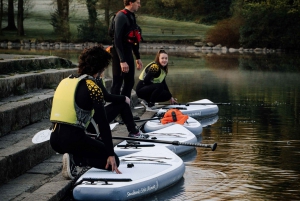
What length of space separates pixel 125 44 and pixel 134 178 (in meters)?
3.94

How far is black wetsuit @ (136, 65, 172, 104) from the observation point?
16312 millimetres

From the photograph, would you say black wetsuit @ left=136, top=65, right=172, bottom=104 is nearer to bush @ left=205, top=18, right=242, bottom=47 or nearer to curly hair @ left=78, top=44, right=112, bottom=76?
curly hair @ left=78, top=44, right=112, bottom=76

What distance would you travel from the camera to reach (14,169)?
8.93m

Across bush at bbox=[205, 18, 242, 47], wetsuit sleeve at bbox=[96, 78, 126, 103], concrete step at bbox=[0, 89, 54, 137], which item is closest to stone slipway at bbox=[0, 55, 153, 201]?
concrete step at bbox=[0, 89, 54, 137]

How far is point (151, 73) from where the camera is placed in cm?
1630

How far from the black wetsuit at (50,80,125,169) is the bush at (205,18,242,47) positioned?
56292 mm

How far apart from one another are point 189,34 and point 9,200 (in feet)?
217

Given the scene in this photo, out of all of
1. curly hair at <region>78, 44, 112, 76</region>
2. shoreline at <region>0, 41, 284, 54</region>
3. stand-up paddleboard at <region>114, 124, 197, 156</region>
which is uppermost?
curly hair at <region>78, 44, 112, 76</region>

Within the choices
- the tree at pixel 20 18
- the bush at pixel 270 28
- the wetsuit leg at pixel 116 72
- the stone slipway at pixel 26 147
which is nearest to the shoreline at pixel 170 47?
the bush at pixel 270 28

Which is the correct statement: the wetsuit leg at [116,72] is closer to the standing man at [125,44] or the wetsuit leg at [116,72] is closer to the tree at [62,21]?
the standing man at [125,44]

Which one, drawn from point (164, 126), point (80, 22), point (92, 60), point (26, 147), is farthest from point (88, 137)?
point (80, 22)

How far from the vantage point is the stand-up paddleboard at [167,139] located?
417 inches

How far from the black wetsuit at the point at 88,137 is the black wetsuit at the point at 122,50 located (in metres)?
3.40

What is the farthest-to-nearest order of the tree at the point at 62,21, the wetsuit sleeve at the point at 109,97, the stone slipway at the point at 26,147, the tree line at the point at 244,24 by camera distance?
the tree at the point at 62,21 < the tree line at the point at 244,24 < the wetsuit sleeve at the point at 109,97 < the stone slipway at the point at 26,147
